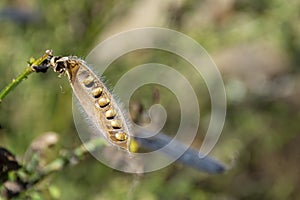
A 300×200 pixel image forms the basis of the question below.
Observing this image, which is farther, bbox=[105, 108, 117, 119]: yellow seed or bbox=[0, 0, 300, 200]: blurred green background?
bbox=[0, 0, 300, 200]: blurred green background

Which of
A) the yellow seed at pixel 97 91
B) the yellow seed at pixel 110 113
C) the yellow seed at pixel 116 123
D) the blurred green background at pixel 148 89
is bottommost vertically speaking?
the yellow seed at pixel 116 123

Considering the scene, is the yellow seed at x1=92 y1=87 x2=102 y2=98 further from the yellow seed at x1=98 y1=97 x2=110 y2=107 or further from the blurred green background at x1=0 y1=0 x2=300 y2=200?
the blurred green background at x1=0 y1=0 x2=300 y2=200

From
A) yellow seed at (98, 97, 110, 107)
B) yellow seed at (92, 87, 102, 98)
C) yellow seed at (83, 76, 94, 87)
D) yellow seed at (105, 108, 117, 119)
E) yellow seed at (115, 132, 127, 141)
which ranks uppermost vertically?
yellow seed at (83, 76, 94, 87)

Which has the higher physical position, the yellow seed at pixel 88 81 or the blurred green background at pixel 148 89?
the blurred green background at pixel 148 89

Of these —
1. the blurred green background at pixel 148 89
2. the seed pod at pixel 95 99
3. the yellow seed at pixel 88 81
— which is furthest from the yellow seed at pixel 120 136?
the blurred green background at pixel 148 89

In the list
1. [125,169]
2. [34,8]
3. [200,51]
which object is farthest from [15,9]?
[125,169]

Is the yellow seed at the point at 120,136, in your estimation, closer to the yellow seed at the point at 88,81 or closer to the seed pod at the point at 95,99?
the seed pod at the point at 95,99

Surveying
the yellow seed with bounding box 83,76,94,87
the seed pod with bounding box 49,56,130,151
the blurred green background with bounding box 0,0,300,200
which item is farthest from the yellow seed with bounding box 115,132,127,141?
the blurred green background with bounding box 0,0,300,200

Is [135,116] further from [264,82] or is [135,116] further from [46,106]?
[264,82]

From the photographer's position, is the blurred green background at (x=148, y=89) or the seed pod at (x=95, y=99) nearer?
the seed pod at (x=95, y=99)
